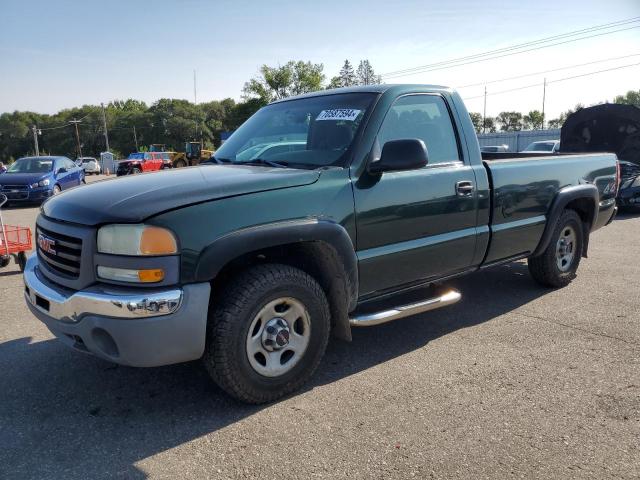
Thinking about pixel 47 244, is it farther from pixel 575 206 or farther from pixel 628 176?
pixel 628 176

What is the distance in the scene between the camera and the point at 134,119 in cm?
10044

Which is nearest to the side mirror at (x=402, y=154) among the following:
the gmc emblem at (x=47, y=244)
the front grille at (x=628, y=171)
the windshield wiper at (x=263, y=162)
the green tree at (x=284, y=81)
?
the windshield wiper at (x=263, y=162)

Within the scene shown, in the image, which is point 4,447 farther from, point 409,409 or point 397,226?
point 397,226

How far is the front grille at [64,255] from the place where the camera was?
2.80 meters

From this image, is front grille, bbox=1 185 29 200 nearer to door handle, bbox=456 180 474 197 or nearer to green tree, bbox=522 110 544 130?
door handle, bbox=456 180 474 197

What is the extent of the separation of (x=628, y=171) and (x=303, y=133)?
1030 centimetres

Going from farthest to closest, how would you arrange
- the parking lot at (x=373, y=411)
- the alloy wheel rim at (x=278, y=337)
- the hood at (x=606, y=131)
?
the hood at (x=606, y=131), the alloy wheel rim at (x=278, y=337), the parking lot at (x=373, y=411)

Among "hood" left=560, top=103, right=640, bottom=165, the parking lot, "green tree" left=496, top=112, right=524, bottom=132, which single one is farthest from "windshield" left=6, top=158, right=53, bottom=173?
"green tree" left=496, top=112, right=524, bottom=132

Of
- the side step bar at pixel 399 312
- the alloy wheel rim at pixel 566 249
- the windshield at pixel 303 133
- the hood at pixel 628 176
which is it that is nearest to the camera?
the side step bar at pixel 399 312

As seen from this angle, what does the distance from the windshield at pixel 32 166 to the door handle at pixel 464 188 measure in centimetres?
1473

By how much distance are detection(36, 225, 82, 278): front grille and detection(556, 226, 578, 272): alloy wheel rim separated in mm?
4442

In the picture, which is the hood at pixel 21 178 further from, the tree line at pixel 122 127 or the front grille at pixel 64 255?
the tree line at pixel 122 127

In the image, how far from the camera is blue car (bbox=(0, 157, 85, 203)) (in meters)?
14.4

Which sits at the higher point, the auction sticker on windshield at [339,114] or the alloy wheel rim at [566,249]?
the auction sticker on windshield at [339,114]
